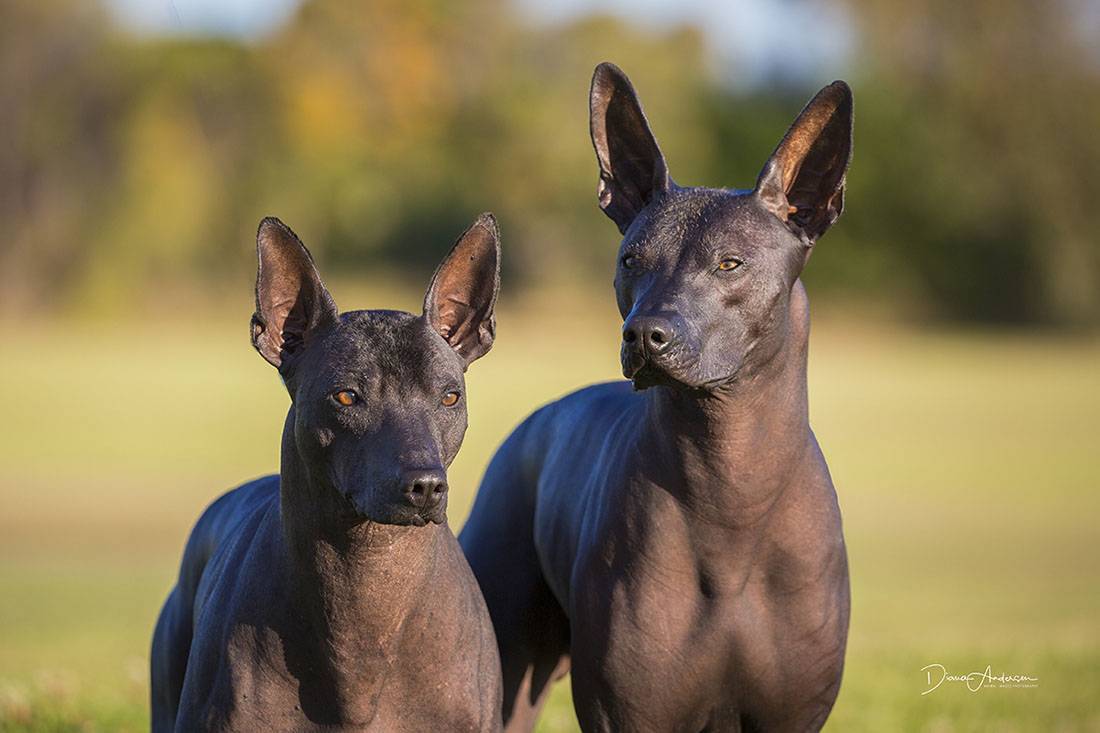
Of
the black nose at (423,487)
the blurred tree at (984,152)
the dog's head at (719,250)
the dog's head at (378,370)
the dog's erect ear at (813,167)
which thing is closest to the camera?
the black nose at (423,487)

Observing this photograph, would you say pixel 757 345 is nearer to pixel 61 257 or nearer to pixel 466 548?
pixel 466 548

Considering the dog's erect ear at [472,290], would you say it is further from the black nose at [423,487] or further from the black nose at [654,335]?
the black nose at [423,487]

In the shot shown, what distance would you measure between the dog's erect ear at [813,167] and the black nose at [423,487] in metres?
1.79

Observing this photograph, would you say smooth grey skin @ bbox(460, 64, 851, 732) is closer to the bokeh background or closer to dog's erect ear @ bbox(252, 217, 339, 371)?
dog's erect ear @ bbox(252, 217, 339, 371)

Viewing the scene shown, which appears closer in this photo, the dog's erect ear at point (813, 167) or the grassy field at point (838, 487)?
the dog's erect ear at point (813, 167)

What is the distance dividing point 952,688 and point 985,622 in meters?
5.14

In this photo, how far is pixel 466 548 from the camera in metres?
6.97

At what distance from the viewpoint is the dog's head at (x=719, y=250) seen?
206 inches

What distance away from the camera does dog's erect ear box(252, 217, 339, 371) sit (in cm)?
525

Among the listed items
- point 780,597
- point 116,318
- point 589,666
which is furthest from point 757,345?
point 116,318

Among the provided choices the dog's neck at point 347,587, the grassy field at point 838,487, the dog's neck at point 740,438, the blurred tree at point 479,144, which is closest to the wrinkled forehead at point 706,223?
the dog's neck at point 740,438

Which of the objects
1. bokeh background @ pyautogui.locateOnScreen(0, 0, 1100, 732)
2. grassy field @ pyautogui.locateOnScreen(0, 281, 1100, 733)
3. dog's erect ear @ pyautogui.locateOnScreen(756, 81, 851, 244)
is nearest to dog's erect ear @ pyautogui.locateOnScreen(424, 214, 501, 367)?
dog's erect ear @ pyautogui.locateOnScreen(756, 81, 851, 244)

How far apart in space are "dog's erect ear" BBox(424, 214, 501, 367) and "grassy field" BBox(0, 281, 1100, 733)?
342cm

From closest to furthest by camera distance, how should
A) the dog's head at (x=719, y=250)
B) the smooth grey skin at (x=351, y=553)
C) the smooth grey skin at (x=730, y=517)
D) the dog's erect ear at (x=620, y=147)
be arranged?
the smooth grey skin at (x=351, y=553), the dog's head at (x=719, y=250), the smooth grey skin at (x=730, y=517), the dog's erect ear at (x=620, y=147)
